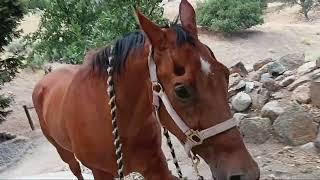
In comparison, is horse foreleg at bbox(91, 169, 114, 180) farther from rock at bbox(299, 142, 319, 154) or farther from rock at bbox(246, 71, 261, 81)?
rock at bbox(246, 71, 261, 81)

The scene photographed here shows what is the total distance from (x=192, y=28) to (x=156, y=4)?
4065mm

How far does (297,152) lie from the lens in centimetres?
503

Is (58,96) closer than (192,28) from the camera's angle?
No

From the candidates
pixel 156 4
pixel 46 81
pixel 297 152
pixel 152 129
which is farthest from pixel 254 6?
pixel 152 129

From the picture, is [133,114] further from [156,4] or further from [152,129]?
[156,4]

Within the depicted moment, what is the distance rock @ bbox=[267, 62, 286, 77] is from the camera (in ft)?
22.1

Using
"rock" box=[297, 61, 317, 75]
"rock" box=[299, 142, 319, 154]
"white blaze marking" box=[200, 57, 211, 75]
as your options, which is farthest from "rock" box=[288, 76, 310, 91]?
"white blaze marking" box=[200, 57, 211, 75]

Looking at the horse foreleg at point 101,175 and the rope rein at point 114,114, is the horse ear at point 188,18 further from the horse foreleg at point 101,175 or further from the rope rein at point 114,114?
the horse foreleg at point 101,175

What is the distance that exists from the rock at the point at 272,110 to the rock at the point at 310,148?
519 mm

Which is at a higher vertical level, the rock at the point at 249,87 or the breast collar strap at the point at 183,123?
the breast collar strap at the point at 183,123

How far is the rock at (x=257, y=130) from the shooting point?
5.46m

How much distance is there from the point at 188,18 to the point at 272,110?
140 inches

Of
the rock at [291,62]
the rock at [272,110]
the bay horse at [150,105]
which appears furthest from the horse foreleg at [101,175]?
the rock at [291,62]

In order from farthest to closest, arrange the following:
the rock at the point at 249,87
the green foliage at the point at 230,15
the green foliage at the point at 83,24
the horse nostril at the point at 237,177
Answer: the green foliage at the point at 230,15
the rock at the point at 249,87
the green foliage at the point at 83,24
the horse nostril at the point at 237,177
